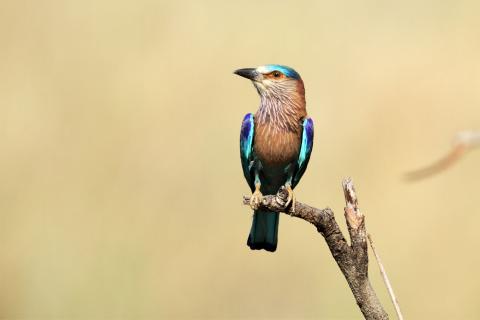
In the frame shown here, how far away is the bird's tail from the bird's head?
27.9 inches

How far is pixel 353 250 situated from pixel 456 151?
61.7 inches

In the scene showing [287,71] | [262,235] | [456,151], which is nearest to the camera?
[456,151]

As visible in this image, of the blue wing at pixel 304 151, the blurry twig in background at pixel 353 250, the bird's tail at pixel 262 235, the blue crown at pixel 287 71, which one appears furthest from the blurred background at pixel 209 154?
the blurry twig in background at pixel 353 250

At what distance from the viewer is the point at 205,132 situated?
7980mm

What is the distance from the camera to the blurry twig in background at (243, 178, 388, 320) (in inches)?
106

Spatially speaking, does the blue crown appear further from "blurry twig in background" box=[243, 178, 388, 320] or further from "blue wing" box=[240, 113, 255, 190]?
"blurry twig in background" box=[243, 178, 388, 320]

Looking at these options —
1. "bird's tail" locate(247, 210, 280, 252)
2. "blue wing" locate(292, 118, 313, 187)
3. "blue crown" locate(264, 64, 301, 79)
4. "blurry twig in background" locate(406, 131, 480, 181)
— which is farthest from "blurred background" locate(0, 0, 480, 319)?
"blurry twig in background" locate(406, 131, 480, 181)

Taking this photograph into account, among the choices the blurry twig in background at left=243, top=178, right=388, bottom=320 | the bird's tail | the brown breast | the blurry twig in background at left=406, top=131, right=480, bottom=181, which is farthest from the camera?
the bird's tail

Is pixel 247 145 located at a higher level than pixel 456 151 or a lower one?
higher

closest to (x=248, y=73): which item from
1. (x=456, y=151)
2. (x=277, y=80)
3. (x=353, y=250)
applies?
(x=277, y=80)

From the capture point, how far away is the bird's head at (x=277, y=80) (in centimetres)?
500

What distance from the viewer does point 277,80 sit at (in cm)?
504

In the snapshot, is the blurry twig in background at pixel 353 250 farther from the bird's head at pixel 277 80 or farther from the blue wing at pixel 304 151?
the bird's head at pixel 277 80

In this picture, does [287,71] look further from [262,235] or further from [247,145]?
[262,235]
